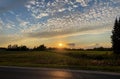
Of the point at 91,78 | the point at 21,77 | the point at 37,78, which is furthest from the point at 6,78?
the point at 91,78

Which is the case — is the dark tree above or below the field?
above

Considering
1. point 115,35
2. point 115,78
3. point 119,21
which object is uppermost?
point 119,21

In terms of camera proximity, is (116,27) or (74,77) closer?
(74,77)

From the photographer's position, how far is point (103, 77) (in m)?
15.7

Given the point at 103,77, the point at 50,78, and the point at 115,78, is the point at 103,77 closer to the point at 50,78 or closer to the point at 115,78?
the point at 115,78

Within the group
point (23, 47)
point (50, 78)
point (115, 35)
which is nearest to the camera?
point (50, 78)

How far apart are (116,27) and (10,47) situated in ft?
238

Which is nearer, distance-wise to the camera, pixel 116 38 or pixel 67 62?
pixel 67 62

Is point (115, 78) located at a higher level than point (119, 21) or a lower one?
lower

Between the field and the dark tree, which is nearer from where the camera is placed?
the field

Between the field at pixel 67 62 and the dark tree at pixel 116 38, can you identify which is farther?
the dark tree at pixel 116 38

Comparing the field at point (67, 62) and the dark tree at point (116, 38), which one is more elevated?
the dark tree at point (116, 38)

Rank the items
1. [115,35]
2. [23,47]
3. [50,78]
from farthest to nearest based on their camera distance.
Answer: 1. [23,47]
2. [115,35]
3. [50,78]

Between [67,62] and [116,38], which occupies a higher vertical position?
[116,38]
